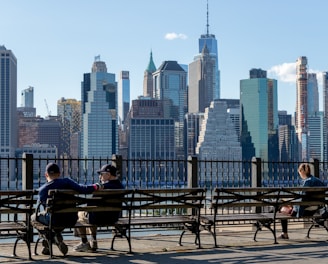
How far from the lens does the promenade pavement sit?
8.60 metres

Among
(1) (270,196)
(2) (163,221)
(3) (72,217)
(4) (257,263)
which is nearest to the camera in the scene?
(4) (257,263)

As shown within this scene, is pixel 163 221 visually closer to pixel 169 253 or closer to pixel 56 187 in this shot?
pixel 169 253

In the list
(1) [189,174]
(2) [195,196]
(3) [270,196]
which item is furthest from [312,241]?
(1) [189,174]

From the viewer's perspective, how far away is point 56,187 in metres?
9.04

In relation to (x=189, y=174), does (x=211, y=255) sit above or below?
below

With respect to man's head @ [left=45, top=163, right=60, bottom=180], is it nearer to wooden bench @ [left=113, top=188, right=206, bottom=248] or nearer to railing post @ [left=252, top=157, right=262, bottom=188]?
wooden bench @ [left=113, top=188, right=206, bottom=248]

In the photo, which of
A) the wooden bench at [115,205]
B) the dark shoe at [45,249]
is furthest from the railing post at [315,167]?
the dark shoe at [45,249]

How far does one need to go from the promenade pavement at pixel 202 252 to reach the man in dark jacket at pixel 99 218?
0.52ft

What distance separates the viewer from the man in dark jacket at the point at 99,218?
934cm

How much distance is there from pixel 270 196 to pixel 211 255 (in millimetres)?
1724

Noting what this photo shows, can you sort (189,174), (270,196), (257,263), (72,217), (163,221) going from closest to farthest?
(257,263)
(72,217)
(163,221)
(270,196)
(189,174)

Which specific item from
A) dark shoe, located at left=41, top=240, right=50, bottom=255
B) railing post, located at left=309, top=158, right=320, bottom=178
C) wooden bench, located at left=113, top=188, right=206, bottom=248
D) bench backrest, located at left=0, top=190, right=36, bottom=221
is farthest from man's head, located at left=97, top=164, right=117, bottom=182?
railing post, located at left=309, top=158, right=320, bottom=178

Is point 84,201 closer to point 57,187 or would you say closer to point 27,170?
point 57,187

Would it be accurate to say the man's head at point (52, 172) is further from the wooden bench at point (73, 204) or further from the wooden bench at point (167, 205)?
the wooden bench at point (167, 205)
